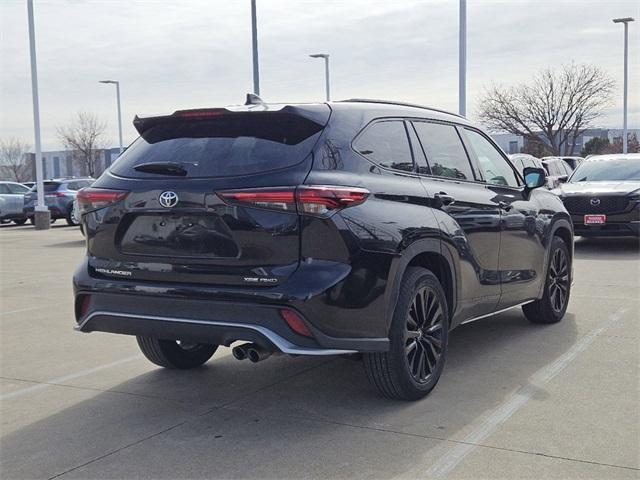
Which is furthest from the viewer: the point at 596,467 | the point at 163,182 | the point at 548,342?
the point at 548,342

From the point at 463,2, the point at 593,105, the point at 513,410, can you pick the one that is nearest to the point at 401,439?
the point at 513,410

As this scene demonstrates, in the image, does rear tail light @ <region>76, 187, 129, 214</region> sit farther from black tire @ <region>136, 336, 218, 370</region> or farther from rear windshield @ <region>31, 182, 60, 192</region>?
rear windshield @ <region>31, 182, 60, 192</region>

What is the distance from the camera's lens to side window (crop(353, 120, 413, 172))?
15.2ft

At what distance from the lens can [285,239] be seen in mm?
4094

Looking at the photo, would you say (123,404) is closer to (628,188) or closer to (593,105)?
(628,188)

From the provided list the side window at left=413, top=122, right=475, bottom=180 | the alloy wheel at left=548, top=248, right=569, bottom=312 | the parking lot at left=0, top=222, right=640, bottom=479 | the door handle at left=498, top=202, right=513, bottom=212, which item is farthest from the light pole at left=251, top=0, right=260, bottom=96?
the side window at left=413, top=122, right=475, bottom=180

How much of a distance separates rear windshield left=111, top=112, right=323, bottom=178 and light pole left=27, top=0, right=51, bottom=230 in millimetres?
22116

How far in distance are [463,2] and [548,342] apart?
1613 cm

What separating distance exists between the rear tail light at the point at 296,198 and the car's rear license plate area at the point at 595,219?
9.81m

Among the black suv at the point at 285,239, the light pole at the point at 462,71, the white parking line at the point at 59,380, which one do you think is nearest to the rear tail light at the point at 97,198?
the black suv at the point at 285,239

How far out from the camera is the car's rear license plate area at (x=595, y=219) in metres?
12.9

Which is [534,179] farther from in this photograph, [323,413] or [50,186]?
[50,186]

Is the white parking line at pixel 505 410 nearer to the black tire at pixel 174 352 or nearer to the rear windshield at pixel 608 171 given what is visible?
the black tire at pixel 174 352

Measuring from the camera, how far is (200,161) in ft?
14.5
